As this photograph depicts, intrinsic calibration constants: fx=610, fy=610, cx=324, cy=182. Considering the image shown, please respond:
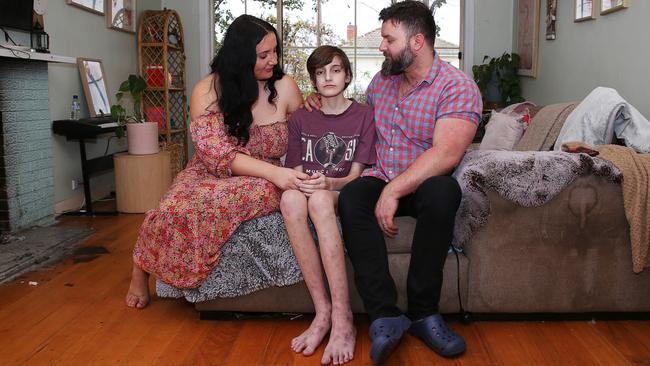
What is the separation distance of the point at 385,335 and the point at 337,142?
0.76 metres

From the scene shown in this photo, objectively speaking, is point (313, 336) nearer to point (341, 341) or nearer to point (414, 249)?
point (341, 341)

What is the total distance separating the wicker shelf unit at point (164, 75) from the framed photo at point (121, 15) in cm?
13

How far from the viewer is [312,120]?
227 cm

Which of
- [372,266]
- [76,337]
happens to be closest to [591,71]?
[372,266]

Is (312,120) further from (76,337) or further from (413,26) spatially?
(76,337)

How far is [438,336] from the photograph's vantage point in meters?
1.86

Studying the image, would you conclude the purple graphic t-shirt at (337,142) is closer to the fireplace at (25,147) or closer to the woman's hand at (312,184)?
the woman's hand at (312,184)

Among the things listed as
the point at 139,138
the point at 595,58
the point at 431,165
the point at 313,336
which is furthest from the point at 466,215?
the point at 139,138

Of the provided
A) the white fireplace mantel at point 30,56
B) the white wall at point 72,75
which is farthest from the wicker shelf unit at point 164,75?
the white fireplace mantel at point 30,56

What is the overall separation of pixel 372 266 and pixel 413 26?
89 cm

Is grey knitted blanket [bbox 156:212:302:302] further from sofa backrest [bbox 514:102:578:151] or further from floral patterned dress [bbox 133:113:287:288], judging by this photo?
sofa backrest [bbox 514:102:578:151]

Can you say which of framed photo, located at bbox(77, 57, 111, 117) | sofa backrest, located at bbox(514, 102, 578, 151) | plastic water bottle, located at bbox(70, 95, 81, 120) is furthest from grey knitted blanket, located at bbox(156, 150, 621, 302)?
framed photo, located at bbox(77, 57, 111, 117)

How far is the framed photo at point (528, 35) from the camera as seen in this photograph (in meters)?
5.12

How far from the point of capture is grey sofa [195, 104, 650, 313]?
203 cm
